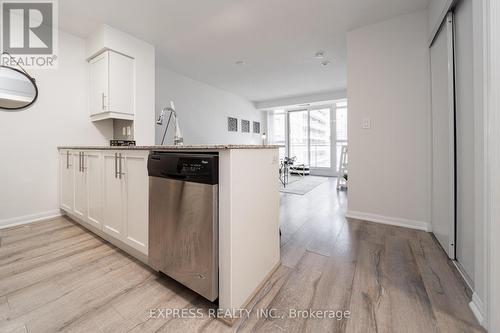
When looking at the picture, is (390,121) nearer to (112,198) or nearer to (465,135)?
(465,135)

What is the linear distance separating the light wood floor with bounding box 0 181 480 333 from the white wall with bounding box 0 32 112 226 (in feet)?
1.80

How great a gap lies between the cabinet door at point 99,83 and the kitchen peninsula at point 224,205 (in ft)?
2.44

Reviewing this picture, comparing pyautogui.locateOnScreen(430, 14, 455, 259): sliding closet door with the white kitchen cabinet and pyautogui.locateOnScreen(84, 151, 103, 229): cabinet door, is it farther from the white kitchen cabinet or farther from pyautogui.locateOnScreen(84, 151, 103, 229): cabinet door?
pyautogui.locateOnScreen(84, 151, 103, 229): cabinet door

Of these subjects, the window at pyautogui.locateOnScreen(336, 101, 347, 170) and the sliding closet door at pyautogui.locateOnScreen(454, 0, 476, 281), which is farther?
the window at pyautogui.locateOnScreen(336, 101, 347, 170)

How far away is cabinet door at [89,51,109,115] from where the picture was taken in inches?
101

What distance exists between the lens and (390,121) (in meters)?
2.36

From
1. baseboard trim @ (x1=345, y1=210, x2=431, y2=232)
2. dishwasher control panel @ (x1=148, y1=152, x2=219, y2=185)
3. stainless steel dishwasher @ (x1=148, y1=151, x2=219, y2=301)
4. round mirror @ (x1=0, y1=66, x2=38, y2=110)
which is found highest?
round mirror @ (x1=0, y1=66, x2=38, y2=110)

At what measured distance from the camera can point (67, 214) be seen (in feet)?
8.51

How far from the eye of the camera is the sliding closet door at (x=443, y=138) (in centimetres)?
157

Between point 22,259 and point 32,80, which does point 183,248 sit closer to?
point 22,259

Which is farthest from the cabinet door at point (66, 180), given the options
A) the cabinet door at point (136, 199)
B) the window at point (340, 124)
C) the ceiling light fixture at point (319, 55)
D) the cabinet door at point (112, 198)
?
the window at point (340, 124)

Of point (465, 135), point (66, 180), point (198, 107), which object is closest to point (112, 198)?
point (66, 180)

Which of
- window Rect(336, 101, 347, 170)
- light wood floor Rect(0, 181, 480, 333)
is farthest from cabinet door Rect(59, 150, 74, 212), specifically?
window Rect(336, 101, 347, 170)

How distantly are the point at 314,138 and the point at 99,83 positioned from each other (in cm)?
594
